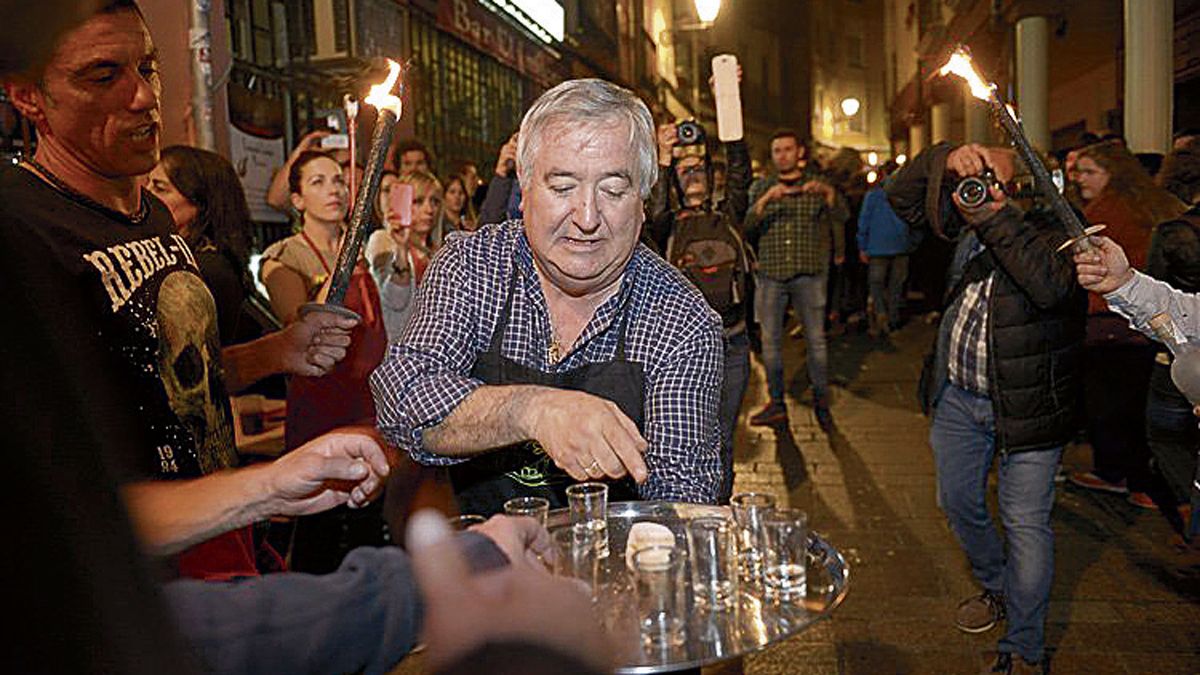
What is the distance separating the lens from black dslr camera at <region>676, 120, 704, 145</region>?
5613 millimetres

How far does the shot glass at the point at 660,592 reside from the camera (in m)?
1.88

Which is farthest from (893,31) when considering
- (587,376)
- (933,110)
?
(587,376)

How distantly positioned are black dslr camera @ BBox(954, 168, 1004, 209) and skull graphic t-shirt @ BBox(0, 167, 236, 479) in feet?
10.0

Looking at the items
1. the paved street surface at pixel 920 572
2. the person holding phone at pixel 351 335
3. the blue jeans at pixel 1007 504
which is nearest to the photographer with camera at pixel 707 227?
the paved street surface at pixel 920 572

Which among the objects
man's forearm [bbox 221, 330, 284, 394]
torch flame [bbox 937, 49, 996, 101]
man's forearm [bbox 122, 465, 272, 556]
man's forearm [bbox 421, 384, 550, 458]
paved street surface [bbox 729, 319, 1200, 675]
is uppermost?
torch flame [bbox 937, 49, 996, 101]

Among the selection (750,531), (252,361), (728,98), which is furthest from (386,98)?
(728,98)

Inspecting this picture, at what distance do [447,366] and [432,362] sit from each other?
51 mm

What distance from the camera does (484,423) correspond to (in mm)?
2273

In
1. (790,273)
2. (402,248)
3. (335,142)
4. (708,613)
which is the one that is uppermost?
(335,142)

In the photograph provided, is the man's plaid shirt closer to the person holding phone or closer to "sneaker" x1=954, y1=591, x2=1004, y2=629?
"sneaker" x1=954, y1=591, x2=1004, y2=629

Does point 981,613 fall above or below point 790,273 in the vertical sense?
below

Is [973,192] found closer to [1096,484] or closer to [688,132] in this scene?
[688,132]

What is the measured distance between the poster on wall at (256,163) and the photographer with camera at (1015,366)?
18.9 feet

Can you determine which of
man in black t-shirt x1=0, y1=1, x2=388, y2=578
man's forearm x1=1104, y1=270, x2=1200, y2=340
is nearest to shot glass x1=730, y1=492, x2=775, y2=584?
man in black t-shirt x1=0, y1=1, x2=388, y2=578
